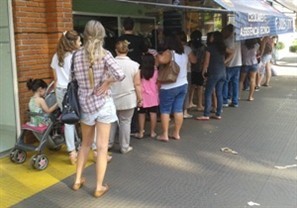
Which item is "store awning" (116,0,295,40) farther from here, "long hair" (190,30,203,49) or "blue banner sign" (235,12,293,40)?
"long hair" (190,30,203,49)

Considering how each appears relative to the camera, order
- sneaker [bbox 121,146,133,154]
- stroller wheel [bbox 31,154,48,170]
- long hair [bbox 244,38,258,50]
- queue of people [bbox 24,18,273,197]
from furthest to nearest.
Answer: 1. long hair [bbox 244,38,258,50]
2. sneaker [bbox 121,146,133,154]
3. stroller wheel [bbox 31,154,48,170]
4. queue of people [bbox 24,18,273,197]

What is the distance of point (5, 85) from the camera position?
5844 mm

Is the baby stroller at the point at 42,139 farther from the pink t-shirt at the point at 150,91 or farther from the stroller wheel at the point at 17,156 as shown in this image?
the pink t-shirt at the point at 150,91

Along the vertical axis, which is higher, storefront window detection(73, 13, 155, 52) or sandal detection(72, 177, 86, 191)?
storefront window detection(73, 13, 155, 52)

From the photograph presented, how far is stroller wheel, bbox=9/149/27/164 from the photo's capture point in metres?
5.41

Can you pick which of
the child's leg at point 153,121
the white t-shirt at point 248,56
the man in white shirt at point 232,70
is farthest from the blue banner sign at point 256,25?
the child's leg at point 153,121

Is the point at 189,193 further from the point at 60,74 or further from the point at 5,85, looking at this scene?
the point at 5,85

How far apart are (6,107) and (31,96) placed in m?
0.40

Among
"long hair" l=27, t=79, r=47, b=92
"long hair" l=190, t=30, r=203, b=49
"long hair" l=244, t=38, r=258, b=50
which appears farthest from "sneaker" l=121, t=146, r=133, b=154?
"long hair" l=244, t=38, r=258, b=50

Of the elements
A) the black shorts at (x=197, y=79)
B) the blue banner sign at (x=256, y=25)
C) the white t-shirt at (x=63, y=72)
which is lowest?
the black shorts at (x=197, y=79)

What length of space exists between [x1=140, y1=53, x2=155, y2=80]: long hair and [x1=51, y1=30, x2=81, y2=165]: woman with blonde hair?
1470 millimetres

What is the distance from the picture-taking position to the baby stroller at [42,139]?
5.12m

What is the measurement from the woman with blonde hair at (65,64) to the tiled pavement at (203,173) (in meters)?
0.55

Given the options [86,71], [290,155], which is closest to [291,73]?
[290,155]
